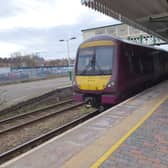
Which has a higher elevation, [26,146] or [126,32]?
[126,32]

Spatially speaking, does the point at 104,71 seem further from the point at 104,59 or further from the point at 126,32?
the point at 126,32

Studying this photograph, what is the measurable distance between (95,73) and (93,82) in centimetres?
38

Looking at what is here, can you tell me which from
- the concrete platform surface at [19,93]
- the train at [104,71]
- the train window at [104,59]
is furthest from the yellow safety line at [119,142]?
the concrete platform surface at [19,93]

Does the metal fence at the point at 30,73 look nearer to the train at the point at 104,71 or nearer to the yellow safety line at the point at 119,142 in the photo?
the train at the point at 104,71

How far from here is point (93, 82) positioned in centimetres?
971

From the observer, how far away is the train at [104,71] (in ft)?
30.9

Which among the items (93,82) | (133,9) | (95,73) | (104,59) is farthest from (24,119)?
(133,9)

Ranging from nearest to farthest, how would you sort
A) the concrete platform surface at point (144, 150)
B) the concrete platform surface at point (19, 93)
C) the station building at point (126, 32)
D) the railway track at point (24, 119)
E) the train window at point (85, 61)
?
1. the concrete platform surface at point (144, 150)
2. the railway track at point (24, 119)
3. the train window at point (85, 61)
4. the concrete platform surface at point (19, 93)
5. the station building at point (126, 32)

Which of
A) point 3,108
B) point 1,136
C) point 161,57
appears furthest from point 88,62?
point 161,57

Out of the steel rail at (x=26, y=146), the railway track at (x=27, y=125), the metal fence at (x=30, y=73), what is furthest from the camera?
the metal fence at (x=30, y=73)

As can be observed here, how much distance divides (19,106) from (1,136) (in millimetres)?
5620

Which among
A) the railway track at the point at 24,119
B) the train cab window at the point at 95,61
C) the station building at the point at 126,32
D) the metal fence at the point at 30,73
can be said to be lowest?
the railway track at the point at 24,119

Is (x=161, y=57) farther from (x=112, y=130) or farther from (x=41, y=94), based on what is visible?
(x=112, y=130)

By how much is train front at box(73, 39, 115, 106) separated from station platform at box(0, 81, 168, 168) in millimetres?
2771
